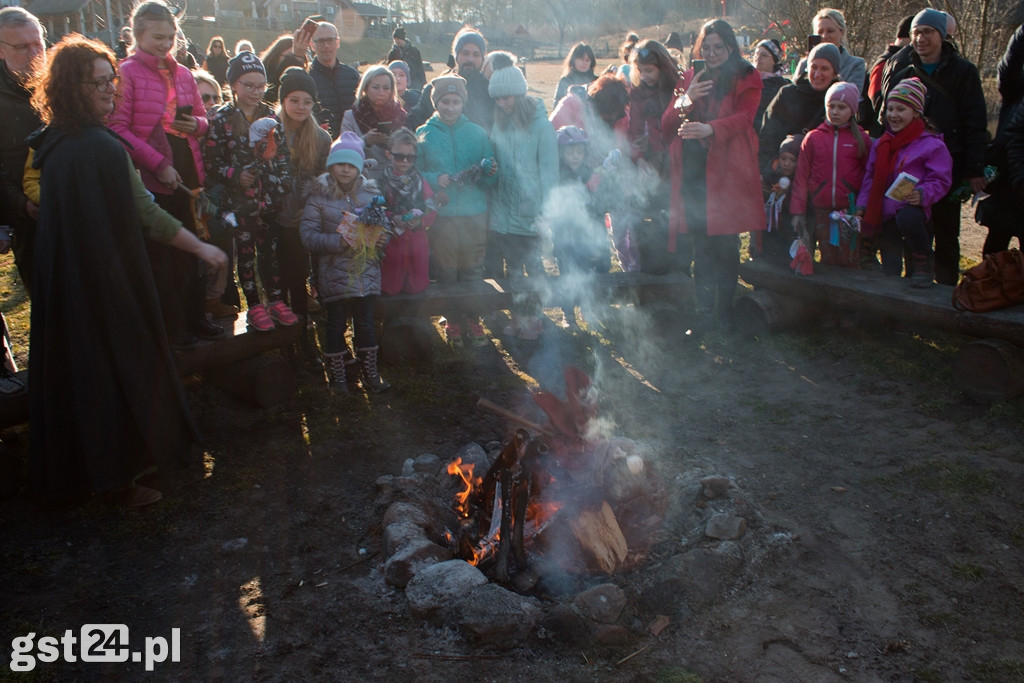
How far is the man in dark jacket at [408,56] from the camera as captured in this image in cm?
1027

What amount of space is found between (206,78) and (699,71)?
407 centimetres

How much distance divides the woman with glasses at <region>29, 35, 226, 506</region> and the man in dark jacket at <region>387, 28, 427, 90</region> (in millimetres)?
6320

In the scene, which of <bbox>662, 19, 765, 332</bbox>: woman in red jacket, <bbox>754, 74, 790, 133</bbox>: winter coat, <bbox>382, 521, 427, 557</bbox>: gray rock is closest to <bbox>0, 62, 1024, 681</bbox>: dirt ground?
<bbox>382, 521, 427, 557</bbox>: gray rock

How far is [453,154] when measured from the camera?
628 cm

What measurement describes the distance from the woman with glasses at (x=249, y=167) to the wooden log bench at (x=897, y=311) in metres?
4.06

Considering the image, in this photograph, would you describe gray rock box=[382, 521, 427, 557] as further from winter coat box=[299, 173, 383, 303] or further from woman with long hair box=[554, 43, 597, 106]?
woman with long hair box=[554, 43, 597, 106]

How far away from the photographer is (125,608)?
3.36m

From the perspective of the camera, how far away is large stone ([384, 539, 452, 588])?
3439 millimetres

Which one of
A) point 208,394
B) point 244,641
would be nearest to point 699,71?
point 208,394

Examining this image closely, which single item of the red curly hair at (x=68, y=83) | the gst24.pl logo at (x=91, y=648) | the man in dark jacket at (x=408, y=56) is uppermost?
the man in dark jacket at (x=408, y=56)

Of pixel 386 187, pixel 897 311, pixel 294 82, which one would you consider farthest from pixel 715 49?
pixel 294 82

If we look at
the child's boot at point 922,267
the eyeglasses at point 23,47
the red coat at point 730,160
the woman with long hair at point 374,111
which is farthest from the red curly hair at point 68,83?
the child's boot at point 922,267

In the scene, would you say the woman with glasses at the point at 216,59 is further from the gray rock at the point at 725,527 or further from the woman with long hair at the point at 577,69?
the gray rock at the point at 725,527

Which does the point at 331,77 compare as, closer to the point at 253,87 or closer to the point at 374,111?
the point at 374,111
